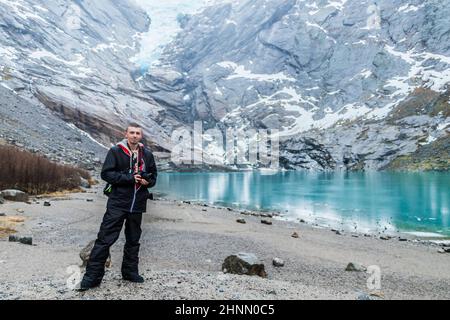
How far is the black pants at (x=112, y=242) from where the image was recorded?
8.93m

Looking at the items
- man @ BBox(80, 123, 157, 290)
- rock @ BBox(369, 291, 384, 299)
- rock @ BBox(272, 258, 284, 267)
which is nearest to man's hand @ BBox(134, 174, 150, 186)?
man @ BBox(80, 123, 157, 290)

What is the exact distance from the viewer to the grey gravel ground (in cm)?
929

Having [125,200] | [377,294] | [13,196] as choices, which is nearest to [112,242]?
[125,200]

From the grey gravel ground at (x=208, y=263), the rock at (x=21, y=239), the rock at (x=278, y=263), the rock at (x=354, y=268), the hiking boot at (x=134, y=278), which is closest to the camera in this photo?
the grey gravel ground at (x=208, y=263)

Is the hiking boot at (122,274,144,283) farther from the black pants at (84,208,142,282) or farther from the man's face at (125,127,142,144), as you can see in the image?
the man's face at (125,127,142,144)

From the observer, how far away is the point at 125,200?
9242 mm

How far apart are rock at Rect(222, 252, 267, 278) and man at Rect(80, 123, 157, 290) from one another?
12.6 feet

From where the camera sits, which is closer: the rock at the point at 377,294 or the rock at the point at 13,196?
the rock at the point at 377,294

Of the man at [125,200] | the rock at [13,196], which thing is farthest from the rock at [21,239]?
the rock at [13,196]

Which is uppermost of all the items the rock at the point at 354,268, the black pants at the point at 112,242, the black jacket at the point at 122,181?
the black jacket at the point at 122,181

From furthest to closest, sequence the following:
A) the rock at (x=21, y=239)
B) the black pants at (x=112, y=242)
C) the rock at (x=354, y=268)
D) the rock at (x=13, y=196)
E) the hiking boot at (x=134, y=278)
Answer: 1. the rock at (x=13, y=196)
2. the rock at (x=21, y=239)
3. the rock at (x=354, y=268)
4. the hiking boot at (x=134, y=278)
5. the black pants at (x=112, y=242)

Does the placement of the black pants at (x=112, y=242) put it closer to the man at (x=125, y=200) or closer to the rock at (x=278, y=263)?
the man at (x=125, y=200)

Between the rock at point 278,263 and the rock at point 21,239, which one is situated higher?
the rock at point 21,239

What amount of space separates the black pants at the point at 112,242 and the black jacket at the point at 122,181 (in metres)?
0.19
